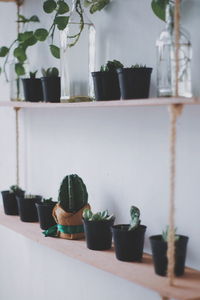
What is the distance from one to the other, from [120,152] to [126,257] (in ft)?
1.12

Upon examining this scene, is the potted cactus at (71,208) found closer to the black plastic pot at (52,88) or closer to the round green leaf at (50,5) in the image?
the black plastic pot at (52,88)

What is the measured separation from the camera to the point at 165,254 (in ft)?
4.19

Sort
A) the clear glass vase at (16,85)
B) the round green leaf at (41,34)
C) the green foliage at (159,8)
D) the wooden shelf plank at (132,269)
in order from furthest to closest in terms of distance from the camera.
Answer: the clear glass vase at (16,85), the round green leaf at (41,34), the green foliage at (159,8), the wooden shelf plank at (132,269)

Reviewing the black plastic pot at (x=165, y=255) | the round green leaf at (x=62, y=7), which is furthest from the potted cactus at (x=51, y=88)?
the black plastic pot at (x=165, y=255)

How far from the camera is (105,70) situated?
1487 mm

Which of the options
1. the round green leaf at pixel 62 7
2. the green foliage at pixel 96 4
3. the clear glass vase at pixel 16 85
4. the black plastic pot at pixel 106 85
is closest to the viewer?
the black plastic pot at pixel 106 85

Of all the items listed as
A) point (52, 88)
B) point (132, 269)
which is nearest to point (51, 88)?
point (52, 88)

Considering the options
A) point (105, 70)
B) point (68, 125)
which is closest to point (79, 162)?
point (68, 125)

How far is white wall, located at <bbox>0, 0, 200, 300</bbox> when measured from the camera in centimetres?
140

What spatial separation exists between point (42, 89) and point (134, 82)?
1.72 feet

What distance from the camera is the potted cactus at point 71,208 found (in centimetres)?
166

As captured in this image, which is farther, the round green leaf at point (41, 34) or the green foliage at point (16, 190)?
the green foliage at point (16, 190)

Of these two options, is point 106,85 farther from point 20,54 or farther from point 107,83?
point 20,54

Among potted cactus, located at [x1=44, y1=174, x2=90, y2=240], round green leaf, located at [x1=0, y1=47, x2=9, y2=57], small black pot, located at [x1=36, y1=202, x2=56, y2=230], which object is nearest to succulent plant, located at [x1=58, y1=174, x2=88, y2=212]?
potted cactus, located at [x1=44, y1=174, x2=90, y2=240]
